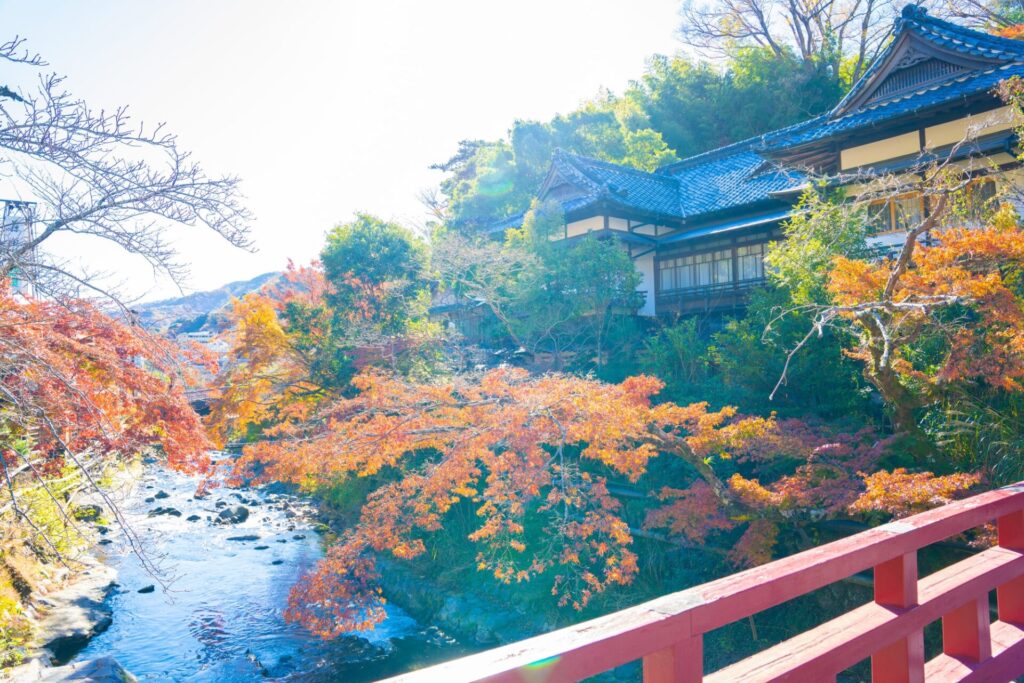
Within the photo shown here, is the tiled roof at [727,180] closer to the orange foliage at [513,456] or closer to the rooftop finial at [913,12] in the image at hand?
the rooftop finial at [913,12]

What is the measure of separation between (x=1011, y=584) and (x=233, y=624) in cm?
919

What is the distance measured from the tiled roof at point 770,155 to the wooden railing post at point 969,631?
7.79 metres

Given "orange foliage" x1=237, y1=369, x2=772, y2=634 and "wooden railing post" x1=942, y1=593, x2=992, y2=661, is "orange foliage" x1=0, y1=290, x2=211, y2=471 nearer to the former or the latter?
"orange foliage" x1=237, y1=369, x2=772, y2=634

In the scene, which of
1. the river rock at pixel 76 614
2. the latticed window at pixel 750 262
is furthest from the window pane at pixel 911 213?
the river rock at pixel 76 614

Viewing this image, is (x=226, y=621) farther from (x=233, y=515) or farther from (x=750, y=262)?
(x=750, y=262)

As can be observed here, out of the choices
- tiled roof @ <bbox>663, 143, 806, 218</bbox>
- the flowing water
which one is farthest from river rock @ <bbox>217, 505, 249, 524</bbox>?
tiled roof @ <bbox>663, 143, 806, 218</bbox>

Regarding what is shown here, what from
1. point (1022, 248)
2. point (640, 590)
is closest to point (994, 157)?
point (1022, 248)

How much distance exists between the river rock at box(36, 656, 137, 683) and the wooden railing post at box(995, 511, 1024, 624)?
737 centimetres

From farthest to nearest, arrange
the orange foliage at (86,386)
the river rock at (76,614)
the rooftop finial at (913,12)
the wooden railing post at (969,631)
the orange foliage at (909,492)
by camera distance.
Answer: the rooftop finial at (913,12)
the river rock at (76,614)
the orange foliage at (909,492)
the orange foliage at (86,386)
the wooden railing post at (969,631)

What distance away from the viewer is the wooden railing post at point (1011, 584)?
7.64ft

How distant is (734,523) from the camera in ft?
22.1

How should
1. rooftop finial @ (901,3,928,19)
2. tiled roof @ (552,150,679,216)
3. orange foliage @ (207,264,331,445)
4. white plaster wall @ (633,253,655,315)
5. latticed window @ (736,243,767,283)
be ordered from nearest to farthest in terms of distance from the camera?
rooftop finial @ (901,3,928,19), orange foliage @ (207,264,331,445), latticed window @ (736,243,767,283), tiled roof @ (552,150,679,216), white plaster wall @ (633,253,655,315)

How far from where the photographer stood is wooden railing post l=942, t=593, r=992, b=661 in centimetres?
205

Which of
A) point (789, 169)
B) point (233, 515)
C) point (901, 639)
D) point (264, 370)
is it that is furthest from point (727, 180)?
point (901, 639)
